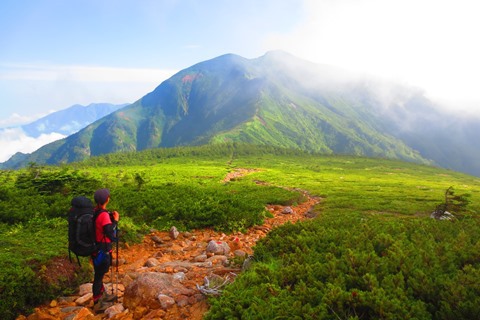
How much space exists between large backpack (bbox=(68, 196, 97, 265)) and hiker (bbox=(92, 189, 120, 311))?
0.49 feet

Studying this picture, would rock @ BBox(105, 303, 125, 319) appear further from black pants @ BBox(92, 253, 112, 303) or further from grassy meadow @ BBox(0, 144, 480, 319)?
grassy meadow @ BBox(0, 144, 480, 319)

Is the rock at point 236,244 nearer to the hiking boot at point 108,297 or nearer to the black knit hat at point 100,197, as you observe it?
the hiking boot at point 108,297

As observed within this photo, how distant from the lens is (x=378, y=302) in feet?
20.8

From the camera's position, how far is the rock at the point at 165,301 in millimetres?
8188

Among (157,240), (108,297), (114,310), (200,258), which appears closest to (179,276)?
(108,297)

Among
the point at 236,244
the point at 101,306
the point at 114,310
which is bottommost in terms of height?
the point at 236,244

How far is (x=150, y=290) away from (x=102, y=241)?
1.88 m

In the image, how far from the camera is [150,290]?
8.52 metres

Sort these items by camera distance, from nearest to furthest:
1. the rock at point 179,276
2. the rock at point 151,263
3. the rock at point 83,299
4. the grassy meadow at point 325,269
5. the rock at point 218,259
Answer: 1. the grassy meadow at point 325,269
2. the rock at point 83,299
3. the rock at point 179,276
4. the rock at point 151,263
5. the rock at point 218,259

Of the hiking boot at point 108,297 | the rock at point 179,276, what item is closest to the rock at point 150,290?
the hiking boot at point 108,297

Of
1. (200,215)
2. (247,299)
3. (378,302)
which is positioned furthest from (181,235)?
(378,302)

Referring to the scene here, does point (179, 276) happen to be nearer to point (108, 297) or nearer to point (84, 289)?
point (108, 297)

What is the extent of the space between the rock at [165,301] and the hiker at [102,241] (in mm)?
1508

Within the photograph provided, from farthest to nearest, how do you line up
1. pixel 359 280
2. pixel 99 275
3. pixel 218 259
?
pixel 218 259
pixel 99 275
pixel 359 280
